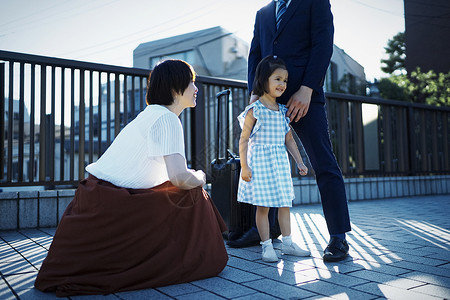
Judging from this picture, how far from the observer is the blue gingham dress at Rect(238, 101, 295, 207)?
2.15 m

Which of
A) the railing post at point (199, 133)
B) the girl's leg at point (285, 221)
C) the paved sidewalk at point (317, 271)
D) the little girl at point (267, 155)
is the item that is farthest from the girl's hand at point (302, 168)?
the railing post at point (199, 133)

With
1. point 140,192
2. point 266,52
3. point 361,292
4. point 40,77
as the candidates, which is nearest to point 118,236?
point 140,192

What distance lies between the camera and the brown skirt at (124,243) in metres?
1.55

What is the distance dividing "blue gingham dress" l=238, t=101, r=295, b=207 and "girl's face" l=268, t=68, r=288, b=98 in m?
0.12

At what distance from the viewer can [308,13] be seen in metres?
2.28

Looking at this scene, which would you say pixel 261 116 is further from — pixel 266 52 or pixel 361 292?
pixel 361 292

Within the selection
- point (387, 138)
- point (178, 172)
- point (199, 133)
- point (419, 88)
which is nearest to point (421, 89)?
point (419, 88)

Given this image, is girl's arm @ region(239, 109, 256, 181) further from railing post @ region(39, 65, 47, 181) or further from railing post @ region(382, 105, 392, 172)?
railing post @ region(382, 105, 392, 172)

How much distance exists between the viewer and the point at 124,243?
5.28ft

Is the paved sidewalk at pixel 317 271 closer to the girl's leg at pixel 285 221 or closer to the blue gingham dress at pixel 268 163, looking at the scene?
the girl's leg at pixel 285 221

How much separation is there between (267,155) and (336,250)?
2.18ft

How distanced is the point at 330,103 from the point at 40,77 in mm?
3890

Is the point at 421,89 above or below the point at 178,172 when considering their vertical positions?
above

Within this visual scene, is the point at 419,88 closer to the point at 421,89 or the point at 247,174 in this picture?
the point at 421,89
